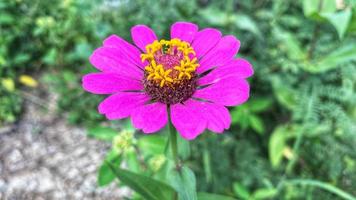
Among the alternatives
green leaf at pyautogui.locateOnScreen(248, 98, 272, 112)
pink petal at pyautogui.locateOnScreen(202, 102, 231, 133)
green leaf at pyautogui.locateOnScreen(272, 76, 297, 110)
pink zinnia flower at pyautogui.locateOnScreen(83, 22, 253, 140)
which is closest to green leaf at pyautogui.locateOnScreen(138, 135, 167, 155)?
pink zinnia flower at pyautogui.locateOnScreen(83, 22, 253, 140)

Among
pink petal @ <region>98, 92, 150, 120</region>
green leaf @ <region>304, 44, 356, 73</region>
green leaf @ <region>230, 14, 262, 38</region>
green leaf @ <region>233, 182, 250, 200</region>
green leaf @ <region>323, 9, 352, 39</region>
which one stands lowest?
green leaf @ <region>233, 182, 250, 200</region>

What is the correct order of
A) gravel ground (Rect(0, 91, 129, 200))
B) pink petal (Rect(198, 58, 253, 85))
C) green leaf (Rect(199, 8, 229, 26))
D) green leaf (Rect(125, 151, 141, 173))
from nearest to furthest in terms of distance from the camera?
pink petal (Rect(198, 58, 253, 85)) < green leaf (Rect(125, 151, 141, 173)) < gravel ground (Rect(0, 91, 129, 200)) < green leaf (Rect(199, 8, 229, 26))

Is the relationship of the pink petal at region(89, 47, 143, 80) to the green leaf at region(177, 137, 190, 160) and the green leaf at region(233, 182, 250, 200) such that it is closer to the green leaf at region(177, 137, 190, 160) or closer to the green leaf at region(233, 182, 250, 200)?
the green leaf at region(177, 137, 190, 160)

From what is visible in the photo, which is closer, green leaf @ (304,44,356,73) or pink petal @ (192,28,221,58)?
pink petal @ (192,28,221,58)

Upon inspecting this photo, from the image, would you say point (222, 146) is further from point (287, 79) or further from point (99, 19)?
point (99, 19)

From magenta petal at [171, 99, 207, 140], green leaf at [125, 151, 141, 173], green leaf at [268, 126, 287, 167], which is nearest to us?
magenta petal at [171, 99, 207, 140]

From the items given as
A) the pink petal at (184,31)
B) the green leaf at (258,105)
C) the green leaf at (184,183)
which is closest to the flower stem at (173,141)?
the green leaf at (184,183)

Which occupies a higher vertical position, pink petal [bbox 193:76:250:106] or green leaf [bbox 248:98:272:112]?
pink petal [bbox 193:76:250:106]
